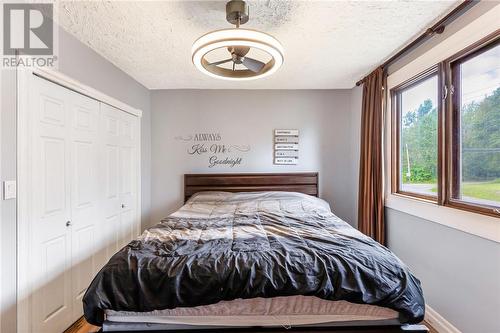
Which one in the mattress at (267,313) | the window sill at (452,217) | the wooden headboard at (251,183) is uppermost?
the wooden headboard at (251,183)

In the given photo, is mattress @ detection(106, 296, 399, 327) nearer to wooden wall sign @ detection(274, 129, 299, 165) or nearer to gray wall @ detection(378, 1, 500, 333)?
gray wall @ detection(378, 1, 500, 333)

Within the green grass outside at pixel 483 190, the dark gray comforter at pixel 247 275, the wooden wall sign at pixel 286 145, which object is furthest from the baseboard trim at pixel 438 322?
the wooden wall sign at pixel 286 145

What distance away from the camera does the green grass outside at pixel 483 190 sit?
5.36ft

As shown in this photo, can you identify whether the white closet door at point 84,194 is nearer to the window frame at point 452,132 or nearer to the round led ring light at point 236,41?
the round led ring light at point 236,41

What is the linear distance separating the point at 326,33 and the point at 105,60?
221cm

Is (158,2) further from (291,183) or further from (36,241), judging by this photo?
(291,183)

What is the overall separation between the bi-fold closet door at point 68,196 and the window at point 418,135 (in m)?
3.10

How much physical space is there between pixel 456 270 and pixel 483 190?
0.63 meters

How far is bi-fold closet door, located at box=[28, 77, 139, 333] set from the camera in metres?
1.78

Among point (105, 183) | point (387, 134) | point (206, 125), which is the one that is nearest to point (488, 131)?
point (387, 134)

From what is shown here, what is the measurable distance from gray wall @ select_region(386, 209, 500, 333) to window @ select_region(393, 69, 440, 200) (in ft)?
1.12

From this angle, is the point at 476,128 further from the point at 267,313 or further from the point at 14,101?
the point at 14,101

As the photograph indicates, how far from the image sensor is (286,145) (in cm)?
367

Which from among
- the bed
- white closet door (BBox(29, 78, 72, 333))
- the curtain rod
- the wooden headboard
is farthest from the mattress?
the wooden headboard
